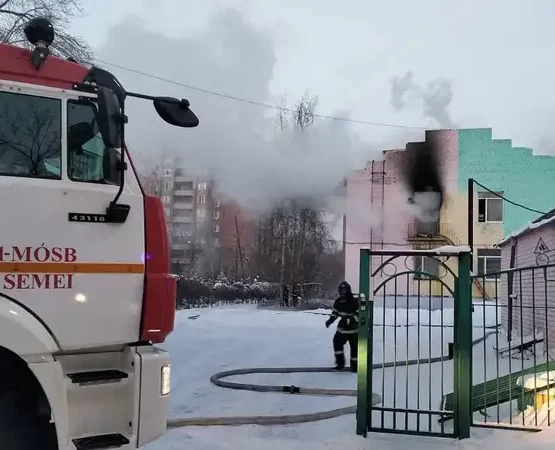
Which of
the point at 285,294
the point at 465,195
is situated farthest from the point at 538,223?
the point at 285,294

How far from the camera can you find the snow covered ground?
510 centimetres

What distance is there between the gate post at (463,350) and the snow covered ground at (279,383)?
0.19 m

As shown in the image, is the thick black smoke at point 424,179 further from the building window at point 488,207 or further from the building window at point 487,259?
the building window at point 487,259

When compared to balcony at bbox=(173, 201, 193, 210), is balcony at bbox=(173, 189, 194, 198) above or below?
above

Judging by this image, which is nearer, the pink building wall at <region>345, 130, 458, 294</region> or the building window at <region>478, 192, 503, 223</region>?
the pink building wall at <region>345, 130, 458, 294</region>

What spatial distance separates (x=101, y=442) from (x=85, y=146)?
5.43ft

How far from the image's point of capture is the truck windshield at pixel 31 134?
128 inches

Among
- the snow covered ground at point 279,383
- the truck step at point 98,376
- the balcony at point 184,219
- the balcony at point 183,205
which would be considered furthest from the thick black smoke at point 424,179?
the truck step at point 98,376

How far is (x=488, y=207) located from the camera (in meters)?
25.2

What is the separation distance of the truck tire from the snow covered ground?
178cm

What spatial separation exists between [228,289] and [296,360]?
671 inches

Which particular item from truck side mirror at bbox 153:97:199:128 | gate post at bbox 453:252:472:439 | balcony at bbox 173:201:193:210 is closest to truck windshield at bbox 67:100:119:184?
truck side mirror at bbox 153:97:199:128

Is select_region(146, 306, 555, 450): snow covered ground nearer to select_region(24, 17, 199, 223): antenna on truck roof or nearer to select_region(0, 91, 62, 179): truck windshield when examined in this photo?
select_region(24, 17, 199, 223): antenna on truck roof

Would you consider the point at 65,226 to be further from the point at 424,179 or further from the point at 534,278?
the point at 424,179
